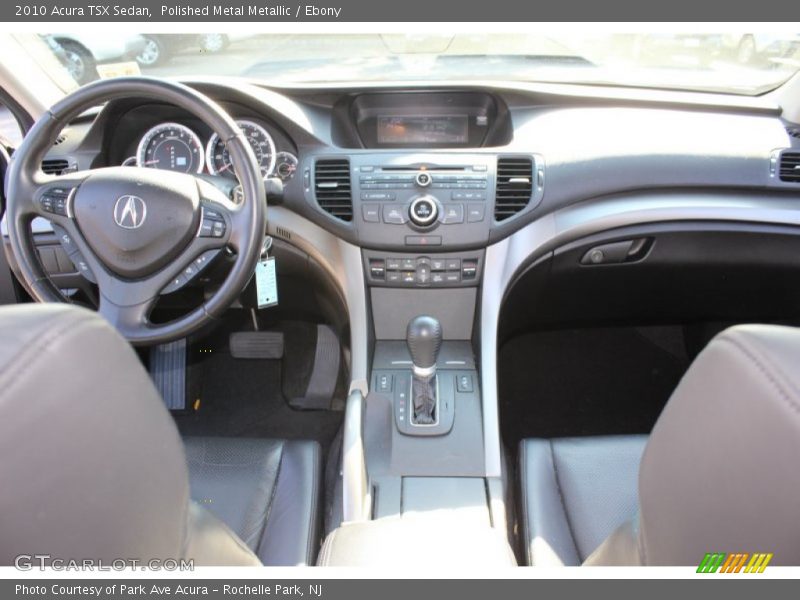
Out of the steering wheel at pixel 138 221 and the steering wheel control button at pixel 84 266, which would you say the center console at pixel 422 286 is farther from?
the steering wheel control button at pixel 84 266

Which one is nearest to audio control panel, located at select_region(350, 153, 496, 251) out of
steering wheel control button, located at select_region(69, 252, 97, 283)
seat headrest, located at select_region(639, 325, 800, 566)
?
steering wheel control button, located at select_region(69, 252, 97, 283)

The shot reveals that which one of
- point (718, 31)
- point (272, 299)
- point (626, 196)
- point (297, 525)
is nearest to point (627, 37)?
point (718, 31)

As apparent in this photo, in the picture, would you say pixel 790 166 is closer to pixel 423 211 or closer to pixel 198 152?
pixel 423 211

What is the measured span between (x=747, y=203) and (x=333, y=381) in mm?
1598

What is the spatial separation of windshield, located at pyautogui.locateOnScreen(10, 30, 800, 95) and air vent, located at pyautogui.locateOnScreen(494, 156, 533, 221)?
1.44 ft

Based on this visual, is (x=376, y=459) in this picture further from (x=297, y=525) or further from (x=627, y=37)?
(x=627, y=37)

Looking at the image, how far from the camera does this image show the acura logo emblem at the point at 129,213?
4.60ft

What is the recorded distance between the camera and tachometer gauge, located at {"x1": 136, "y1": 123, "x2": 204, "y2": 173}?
1896mm

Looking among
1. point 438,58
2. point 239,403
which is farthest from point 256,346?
point 438,58

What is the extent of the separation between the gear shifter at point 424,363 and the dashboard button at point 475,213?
339 mm

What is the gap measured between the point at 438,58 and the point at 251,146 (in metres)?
0.81

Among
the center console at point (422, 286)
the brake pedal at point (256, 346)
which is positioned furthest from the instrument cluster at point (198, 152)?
the brake pedal at point (256, 346)

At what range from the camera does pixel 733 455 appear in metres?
0.60

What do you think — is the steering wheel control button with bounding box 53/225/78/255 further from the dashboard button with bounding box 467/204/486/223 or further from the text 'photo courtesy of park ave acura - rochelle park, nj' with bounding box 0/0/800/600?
the dashboard button with bounding box 467/204/486/223
